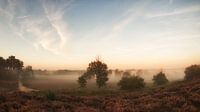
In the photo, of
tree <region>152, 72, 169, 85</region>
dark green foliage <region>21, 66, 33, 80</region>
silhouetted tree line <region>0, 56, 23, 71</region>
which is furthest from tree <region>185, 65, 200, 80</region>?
dark green foliage <region>21, 66, 33, 80</region>

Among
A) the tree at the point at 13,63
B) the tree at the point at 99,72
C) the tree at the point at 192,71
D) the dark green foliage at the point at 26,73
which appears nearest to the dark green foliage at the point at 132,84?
the tree at the point at 99,72

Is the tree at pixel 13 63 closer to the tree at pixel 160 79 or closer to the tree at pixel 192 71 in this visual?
the tree at pixel 160 79

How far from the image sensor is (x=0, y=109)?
2312 centimetres

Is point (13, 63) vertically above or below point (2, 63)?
above

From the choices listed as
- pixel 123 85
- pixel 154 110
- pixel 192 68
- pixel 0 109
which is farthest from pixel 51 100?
pixel 192 68

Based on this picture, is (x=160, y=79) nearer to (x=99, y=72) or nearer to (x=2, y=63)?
(x=99, y=72)

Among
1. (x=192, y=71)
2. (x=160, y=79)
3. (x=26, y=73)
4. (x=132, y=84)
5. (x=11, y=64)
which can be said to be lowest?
(x=132, y=84)

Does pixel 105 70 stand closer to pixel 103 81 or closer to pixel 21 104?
pixel 103 81

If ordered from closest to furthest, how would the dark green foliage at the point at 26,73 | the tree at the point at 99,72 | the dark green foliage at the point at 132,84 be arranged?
the dark green foliage at the point at 132,84, the tree at the point at 99,72, the dark green foliage at the point at 26,73

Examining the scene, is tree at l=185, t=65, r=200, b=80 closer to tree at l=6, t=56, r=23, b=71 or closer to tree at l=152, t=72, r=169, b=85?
tree at l=152, t=72, r=169, b=85

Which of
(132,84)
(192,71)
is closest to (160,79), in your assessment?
(192,71)

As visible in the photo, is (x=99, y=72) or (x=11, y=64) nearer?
(x=99, y=72)

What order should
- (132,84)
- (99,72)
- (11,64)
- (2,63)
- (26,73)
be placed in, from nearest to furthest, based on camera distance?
(132,84) < (99,72) < (2,63) < (11,64) < (26,73)

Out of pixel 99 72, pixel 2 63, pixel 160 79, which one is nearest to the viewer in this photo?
pixel 99 72
